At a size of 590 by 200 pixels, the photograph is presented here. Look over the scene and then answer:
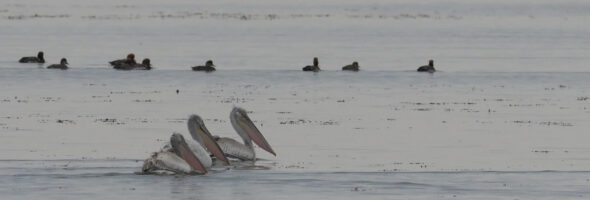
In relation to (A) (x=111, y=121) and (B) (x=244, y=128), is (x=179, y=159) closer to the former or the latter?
(B) (x=244, y=128)

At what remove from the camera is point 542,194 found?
610 inches

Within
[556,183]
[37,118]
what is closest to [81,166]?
[556,183]

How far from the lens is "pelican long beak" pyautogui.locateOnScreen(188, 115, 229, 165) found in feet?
60.3

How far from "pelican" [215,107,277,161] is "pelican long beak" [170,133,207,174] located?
61.5 inches

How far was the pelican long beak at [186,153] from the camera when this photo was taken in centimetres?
1705

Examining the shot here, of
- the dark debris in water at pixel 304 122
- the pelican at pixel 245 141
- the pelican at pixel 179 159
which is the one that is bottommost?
the pelican at pixel 179 159

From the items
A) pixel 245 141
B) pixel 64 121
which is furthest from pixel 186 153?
pixel 64 121

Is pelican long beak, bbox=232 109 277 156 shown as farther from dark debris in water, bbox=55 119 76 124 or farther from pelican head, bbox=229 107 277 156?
dark debris in water, bbox=55 119 76 124

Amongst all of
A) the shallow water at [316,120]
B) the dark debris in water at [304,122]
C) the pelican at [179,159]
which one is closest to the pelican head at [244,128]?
the shallow water at [316,120]

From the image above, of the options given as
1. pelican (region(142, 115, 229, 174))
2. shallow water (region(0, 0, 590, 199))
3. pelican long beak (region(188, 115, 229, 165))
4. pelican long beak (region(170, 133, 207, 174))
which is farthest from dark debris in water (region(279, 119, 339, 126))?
pelican long beak (region(170, 133, 207, 174))

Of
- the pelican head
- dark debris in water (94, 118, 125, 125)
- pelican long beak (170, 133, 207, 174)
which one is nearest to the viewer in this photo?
pelican long beak (170, 133, 207, 174)

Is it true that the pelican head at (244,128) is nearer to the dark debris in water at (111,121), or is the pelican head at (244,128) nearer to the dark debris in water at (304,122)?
the dark debris in water at (304,122)

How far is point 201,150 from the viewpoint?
1759cm

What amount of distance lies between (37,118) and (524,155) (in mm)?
8342
